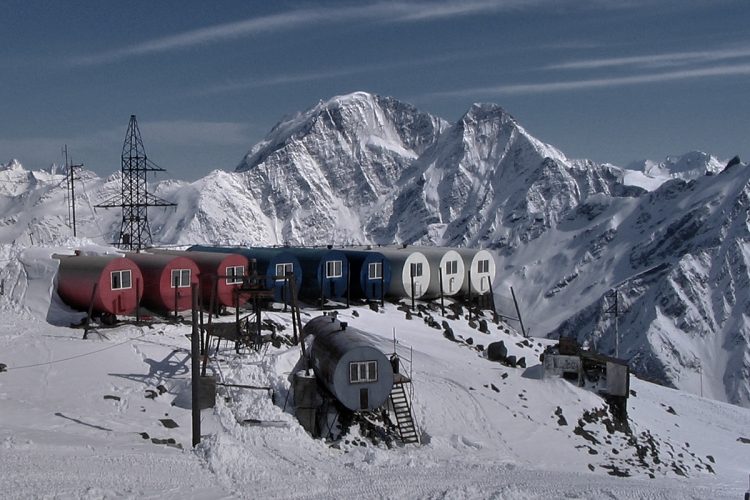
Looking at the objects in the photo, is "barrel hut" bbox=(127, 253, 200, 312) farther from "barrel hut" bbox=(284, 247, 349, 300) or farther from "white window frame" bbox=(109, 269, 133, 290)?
"barrel hut" bbox=(284, 247, 349, 300)

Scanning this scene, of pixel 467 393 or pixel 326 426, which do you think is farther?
pixel 467 393

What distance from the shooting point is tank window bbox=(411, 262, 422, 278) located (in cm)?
4488

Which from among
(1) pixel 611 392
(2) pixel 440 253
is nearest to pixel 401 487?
(1) pixel 611 392

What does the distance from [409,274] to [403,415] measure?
20.0m

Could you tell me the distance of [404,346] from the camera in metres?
33.1

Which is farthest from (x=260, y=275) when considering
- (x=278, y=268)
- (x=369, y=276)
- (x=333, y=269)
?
(x=369, y=276)

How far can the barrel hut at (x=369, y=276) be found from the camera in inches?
1662

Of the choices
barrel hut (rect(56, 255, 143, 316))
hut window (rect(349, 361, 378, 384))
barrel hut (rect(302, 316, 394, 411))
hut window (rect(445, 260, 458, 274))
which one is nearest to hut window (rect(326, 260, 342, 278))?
hut window (rect(445, 260, 458, 274))

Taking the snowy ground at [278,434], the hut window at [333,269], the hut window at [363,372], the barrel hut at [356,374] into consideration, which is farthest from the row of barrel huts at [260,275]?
the hut window at [363,372]

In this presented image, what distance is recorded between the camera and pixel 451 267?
49.0m

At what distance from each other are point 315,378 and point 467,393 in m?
6.96

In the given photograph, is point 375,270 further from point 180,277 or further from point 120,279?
point 120,279

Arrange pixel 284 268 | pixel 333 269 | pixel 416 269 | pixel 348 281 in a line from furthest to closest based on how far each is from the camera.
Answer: pixel 416 269
pixel 333 269
pixel 348 281
pixel 284 268

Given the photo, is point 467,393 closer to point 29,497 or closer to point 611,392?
point 611,392
